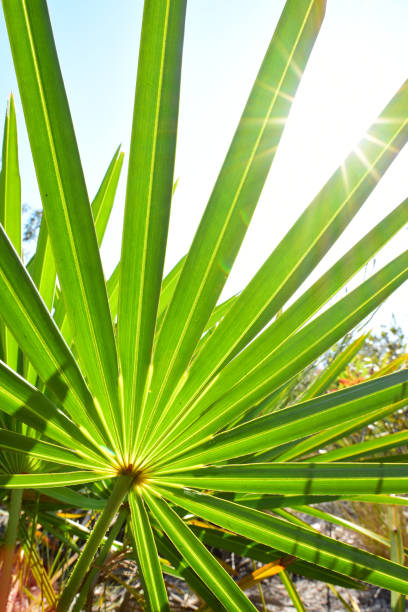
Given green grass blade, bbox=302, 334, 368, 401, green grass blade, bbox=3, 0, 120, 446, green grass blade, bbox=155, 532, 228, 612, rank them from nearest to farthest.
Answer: green grass blade, bbox=3, 0, 120, 446
green grass blade, bbox=155, 532, 228, 612
green grass blade, bbox=302, 334, 368, 401

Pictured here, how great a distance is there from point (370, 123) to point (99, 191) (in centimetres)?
102

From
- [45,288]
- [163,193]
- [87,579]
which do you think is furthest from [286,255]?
[87,579]

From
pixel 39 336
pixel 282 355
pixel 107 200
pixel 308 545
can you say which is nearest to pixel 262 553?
pixel 308 545

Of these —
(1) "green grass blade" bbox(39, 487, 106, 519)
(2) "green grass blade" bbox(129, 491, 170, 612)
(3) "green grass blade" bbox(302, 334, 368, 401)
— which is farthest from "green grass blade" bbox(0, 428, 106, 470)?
(3) "green grass blade" bbox(302, 334, 368, 401)

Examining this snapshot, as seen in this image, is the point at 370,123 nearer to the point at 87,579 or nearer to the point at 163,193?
the point at 163,193

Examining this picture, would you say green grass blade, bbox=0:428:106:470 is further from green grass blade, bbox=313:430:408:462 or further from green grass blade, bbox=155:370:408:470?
green grass blade, bbox=313:430:408:462

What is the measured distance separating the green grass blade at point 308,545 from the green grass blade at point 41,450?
262 mm

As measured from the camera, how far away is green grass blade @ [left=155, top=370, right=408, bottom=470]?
2.61 ft

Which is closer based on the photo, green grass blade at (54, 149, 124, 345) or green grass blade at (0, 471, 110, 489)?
green grass blade at (0, 471, 110, 489)

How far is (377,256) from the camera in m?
0.78

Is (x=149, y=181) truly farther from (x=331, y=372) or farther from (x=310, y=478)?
(x=331, y=372)

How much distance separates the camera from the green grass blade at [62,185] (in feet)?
1.67

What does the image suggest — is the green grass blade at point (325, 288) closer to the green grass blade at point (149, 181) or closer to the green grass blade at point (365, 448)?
the green grass blade at point (149, 181)

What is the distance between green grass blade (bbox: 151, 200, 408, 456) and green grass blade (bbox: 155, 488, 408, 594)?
0.25 m
